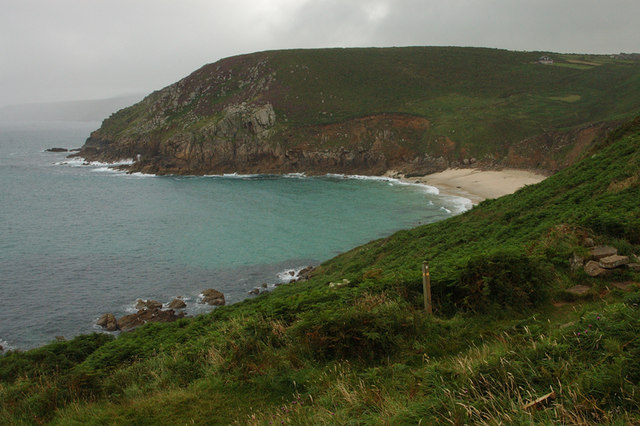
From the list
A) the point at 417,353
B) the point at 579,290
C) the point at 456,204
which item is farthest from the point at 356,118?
the point at 417,353

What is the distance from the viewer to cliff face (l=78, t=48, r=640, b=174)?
66562mm

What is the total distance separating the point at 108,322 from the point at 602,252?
23.0m

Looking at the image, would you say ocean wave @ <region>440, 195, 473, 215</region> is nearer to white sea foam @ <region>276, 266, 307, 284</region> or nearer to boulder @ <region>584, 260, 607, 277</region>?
white sea foam @ <region>276, 266, 307, 284</region>

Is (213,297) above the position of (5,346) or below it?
above

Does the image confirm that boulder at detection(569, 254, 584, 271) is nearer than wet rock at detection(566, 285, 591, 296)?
No

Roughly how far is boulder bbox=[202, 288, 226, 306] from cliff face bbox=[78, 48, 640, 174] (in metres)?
48.2

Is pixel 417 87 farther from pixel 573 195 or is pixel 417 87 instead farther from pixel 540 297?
pixel 540 297

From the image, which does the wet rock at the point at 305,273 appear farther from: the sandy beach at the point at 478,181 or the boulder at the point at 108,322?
the sandy beach at the point at 478,181

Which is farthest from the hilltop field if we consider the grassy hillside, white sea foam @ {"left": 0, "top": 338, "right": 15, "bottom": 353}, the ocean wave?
the ocean wave

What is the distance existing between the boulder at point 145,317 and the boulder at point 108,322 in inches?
10.6

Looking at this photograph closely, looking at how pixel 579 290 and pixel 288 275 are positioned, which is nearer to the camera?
pixel 579 290

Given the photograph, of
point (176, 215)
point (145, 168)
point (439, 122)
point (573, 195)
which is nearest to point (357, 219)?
point (176, 215)

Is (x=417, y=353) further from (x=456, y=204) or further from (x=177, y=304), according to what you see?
(x=456, y=204)

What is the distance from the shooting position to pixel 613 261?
29.8 feet
